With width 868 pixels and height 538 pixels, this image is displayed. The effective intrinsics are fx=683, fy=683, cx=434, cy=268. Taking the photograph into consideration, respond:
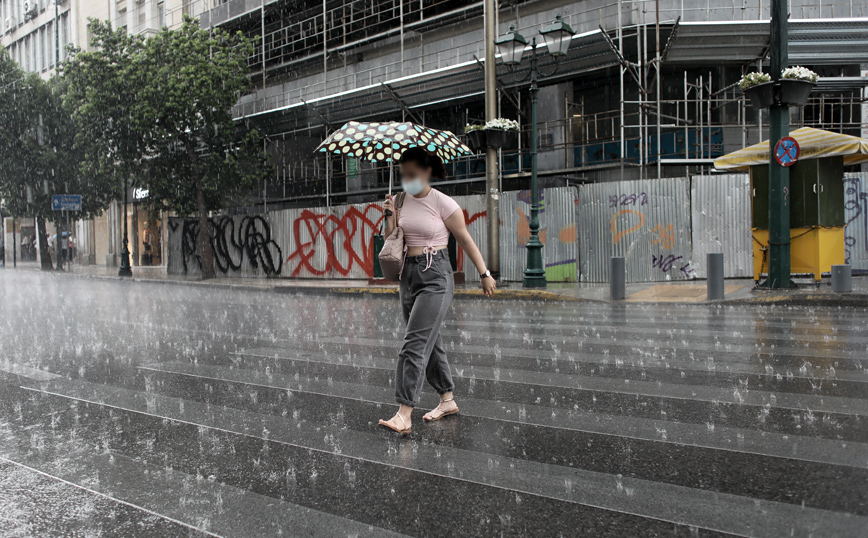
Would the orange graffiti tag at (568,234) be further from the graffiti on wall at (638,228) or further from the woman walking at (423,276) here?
the woman walking at (423,276)

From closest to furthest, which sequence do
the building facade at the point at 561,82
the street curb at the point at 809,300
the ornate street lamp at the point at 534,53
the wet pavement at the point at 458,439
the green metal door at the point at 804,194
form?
the wet pavement at the point at 458,439
the street curb at the point at 809,300
the green metal door at the point at 804,194
the ornate street lamp at the point at 534,53
the building facade at the point at 561,82

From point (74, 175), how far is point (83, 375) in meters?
31.8

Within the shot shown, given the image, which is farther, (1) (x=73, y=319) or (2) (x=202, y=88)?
(2) (x=202, y=88)

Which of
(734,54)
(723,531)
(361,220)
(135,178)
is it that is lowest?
(723,531)

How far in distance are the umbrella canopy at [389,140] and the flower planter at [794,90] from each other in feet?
22.0

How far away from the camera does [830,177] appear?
41.9 ft

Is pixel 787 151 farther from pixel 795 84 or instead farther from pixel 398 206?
pixel 398 206

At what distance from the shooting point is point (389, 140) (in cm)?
809

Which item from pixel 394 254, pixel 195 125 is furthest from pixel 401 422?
pixel 195 125

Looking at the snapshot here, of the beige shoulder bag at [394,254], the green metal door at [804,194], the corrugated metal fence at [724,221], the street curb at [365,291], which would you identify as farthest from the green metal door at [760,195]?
the beige shoulder bag at [394,254]

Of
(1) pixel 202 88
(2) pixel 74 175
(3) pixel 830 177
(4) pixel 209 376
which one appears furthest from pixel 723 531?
(2) pixel 74 175

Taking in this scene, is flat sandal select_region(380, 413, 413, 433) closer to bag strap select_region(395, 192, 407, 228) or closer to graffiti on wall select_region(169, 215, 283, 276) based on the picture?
bag strap select_region(395, 192, 407, 228)

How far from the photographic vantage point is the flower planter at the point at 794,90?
11.9 m

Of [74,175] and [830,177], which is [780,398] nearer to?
[830,177]
